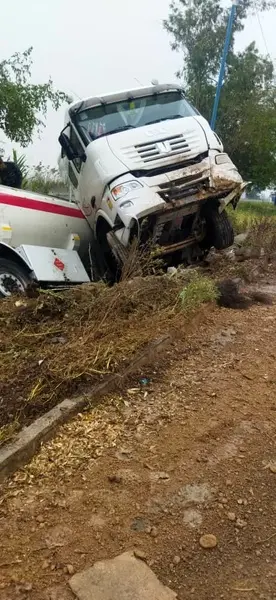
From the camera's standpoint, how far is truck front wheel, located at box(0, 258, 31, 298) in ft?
19.9

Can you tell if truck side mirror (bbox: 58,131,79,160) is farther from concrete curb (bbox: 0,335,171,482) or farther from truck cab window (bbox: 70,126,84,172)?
concrete curb (bbox: 0,335,171,482)

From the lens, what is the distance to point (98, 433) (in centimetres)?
309

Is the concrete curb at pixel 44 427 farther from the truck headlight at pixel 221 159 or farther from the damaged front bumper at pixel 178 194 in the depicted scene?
the truck headlight at pixel 221 159

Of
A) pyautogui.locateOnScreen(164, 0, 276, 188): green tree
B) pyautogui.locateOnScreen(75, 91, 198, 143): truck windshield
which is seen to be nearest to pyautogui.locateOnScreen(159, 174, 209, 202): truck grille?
pyautogui.locateOnScreen(75, 91, 198, 143): truck windshield

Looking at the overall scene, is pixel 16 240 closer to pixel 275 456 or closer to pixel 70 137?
pixel 70 137

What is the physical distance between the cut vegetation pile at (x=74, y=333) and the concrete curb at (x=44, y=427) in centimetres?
7

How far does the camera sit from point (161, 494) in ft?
8.69

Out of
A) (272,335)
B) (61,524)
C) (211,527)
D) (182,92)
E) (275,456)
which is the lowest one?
(272,335)

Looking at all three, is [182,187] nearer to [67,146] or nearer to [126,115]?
[126,115]

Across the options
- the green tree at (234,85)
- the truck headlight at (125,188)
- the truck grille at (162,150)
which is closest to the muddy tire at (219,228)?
the truck grille at (162,150)

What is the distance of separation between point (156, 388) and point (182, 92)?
5.70 metres

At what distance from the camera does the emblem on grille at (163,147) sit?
694cm

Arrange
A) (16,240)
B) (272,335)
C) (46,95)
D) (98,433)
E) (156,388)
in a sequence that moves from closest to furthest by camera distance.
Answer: (98,433), (156,388), (272,335), (16,240), (46,95)

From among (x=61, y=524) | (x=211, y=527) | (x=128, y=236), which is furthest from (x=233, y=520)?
(x=128, y=236)
